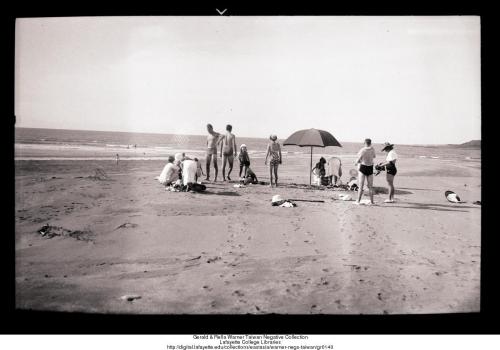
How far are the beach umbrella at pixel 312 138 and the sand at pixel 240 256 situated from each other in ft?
6.06

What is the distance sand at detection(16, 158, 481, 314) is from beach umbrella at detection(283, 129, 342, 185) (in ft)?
6.06

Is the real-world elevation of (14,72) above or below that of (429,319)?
above

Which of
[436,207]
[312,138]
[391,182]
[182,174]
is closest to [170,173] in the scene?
[182,174]

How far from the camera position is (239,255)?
5359 mm

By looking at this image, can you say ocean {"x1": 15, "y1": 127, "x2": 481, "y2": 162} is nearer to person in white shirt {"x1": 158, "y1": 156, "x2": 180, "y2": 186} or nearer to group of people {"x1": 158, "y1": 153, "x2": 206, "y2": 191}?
group of people {"x1": 158, "y1": 153, "x2": 206, "y2": 191}

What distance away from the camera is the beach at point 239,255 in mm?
4352

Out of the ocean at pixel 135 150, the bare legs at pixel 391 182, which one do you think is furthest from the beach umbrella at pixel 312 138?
the bare legs at pixel 391 182

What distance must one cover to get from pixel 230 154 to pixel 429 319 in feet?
23.4

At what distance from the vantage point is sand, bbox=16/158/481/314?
14.3 ft

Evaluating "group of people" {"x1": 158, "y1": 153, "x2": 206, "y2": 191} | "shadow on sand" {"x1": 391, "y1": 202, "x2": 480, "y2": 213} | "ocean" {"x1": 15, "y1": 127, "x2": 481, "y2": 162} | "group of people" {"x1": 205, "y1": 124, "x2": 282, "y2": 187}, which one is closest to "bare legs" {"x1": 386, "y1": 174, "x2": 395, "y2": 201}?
"shadow on sand" {"x1": 391, "y1": 202, "x2": 480, "y2": 213}

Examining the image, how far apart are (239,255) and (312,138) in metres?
5.12
